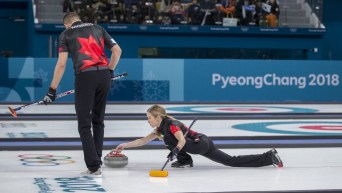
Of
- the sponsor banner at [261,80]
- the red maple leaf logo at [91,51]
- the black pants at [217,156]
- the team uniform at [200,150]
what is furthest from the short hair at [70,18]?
the sponsor banner at [261,80]

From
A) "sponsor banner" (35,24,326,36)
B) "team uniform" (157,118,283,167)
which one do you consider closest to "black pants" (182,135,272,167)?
"team uniform" (157,118,283,167)

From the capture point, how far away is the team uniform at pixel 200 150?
7.70 m

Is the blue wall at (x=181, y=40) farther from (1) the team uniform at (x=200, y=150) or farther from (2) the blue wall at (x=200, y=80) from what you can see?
(1) the team uniform at (x=200, y=150)

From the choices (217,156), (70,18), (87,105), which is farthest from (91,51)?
(217,156)

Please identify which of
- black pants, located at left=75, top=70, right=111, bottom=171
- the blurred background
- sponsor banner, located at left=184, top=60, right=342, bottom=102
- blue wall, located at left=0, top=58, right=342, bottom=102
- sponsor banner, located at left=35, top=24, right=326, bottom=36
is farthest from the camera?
sponsor banner, located at left=35, top=24, right=326, bottom=36

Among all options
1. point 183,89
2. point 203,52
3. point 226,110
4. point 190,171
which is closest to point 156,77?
point 183,89

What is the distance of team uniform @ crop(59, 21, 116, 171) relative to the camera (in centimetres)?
745

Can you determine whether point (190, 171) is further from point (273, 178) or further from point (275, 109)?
point (275, 109)

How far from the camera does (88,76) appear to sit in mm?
7473

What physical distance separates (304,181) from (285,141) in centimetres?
352

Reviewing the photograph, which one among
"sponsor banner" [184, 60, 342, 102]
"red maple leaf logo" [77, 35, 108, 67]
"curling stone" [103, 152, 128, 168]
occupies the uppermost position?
"red maple leaf logo" [77, 35, 108, 67]

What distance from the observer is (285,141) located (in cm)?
1059

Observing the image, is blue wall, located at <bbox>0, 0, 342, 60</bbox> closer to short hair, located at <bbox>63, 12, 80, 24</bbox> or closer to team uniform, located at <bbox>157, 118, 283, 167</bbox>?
short hair, located at <bbox>63, 12, 80, 24</bbox>

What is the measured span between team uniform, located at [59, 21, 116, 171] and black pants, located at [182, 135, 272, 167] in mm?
936
